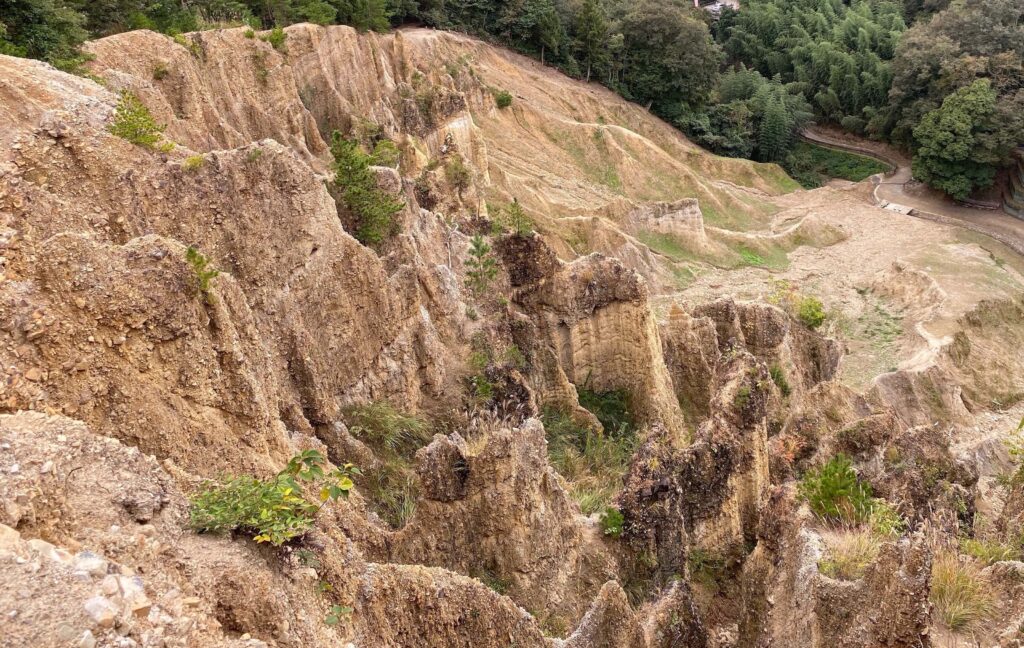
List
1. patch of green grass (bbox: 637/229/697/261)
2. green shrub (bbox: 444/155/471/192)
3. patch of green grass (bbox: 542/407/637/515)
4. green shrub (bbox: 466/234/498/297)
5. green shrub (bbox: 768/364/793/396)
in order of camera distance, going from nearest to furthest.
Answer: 1. patch of green grass (bbox: 542/407/637/515)
2. green shrub (bbox: 466/234/498/297)
3. green shrub (bbox: 768/364/793/396)
4. green shrub (bbox: 444/155/471/192)
5. patch of green grass (bbox: 637/229/697/261)

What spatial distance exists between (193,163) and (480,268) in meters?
9.66

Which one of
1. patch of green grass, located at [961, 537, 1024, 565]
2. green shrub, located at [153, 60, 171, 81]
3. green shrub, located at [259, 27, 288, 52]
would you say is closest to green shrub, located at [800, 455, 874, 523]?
patch of green grass, located at [961, 537, 1024, 565]

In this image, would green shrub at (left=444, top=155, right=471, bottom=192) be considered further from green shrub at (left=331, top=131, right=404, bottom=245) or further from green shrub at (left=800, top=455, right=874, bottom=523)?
green shrub at (left=800, top=455, right=874, bottom=523)

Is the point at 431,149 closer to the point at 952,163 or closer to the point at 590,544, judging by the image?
the point at 590,544

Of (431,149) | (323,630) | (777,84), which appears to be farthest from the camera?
(777,84)

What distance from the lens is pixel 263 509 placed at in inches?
250

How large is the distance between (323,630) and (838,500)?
7.87 m

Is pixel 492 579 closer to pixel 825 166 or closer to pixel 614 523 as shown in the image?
pixel 614 523

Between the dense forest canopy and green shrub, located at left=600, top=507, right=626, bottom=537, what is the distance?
3132 cm

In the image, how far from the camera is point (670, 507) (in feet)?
42.6

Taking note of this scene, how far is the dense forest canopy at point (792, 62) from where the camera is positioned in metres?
49.7

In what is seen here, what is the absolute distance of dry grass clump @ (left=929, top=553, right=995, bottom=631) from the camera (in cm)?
822

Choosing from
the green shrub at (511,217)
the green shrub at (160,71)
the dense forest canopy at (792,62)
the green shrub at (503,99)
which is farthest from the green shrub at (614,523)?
the green shrub at (503,99)

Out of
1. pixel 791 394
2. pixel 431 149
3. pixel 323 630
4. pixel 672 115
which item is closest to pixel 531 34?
pixel 672 115
